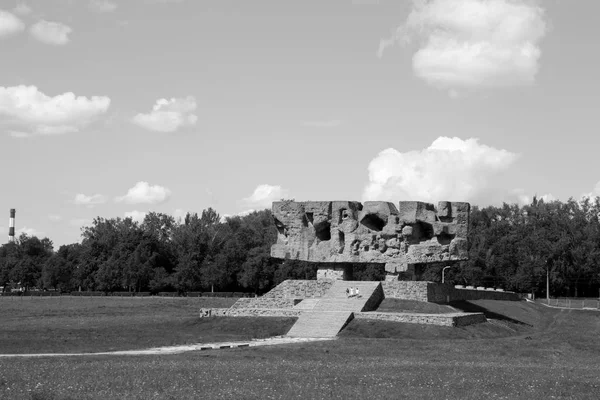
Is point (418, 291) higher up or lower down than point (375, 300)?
higher up

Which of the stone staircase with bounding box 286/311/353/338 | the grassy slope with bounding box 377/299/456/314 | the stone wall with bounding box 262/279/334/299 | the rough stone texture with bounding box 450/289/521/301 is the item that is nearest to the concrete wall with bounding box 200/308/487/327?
the stone staircase with bounding box 286/311/353/338

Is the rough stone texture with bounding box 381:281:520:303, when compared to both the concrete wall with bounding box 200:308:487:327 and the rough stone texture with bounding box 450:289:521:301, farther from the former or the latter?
the concrete wall with bounding box 200:308:487:327

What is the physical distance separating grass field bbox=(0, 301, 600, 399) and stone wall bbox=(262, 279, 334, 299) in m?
14.4

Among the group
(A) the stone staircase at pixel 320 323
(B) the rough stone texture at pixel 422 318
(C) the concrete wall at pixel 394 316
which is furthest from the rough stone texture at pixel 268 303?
(B) the rough stone texture at pixel 422 318

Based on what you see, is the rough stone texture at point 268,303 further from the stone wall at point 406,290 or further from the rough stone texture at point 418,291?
the rough stone texture at point 418,291

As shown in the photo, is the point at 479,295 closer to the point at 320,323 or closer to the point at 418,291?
the point at 418,291

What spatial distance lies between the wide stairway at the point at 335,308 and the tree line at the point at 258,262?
106 ft

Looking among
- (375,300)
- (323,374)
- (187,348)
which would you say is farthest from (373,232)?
(323,374)

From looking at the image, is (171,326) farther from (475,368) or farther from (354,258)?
(475,368)

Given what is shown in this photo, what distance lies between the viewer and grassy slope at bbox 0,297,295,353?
32.0 metres

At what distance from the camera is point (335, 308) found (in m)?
42.4

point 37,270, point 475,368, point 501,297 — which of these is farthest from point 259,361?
point 37,270

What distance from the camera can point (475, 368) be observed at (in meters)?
23.5

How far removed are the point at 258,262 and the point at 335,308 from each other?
39.8 metres
